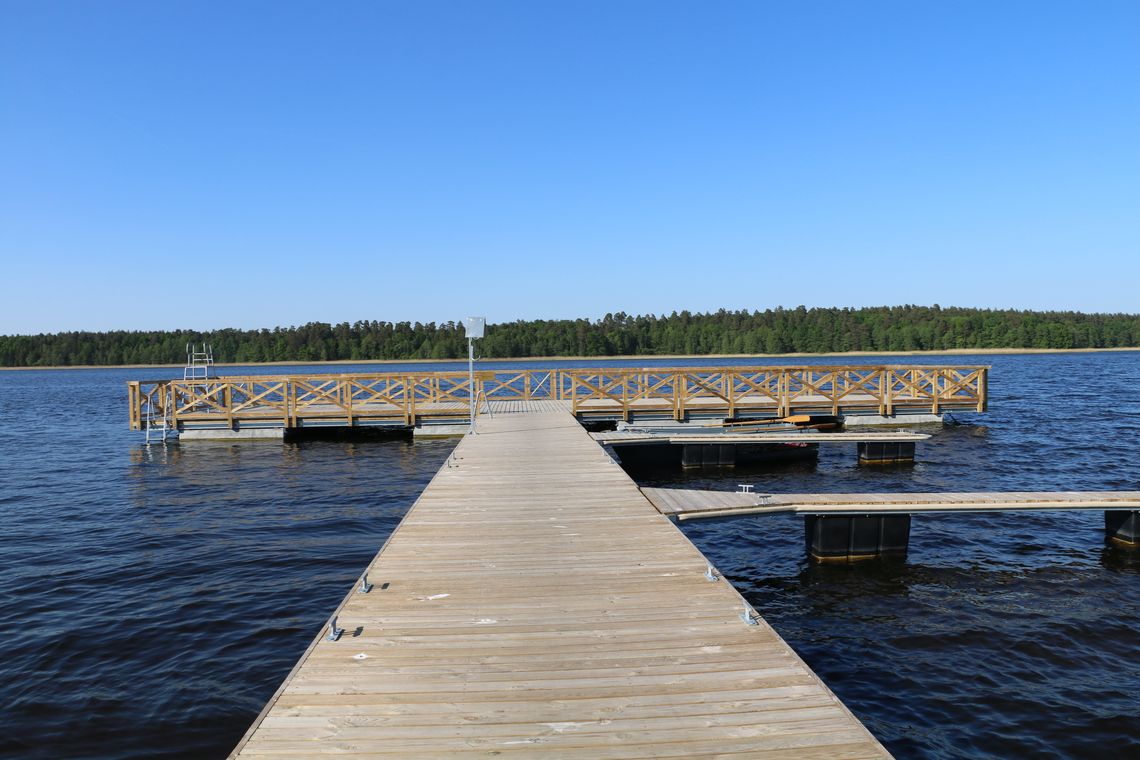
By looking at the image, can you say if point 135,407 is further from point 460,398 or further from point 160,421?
point 460,398

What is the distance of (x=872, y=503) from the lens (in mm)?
9812

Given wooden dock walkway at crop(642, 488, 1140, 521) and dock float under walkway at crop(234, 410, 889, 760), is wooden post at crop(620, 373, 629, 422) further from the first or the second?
dock float under walkway at crop(234, 410, 889, 760)

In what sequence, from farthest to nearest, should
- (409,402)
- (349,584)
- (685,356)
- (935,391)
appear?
1. (685,356)
2. (935,391)
3. (409,402)
4. (349,584)

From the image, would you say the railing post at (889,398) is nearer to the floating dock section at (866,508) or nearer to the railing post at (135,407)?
the floating dock section at (866,508)

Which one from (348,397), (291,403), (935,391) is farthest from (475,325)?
(935,391)

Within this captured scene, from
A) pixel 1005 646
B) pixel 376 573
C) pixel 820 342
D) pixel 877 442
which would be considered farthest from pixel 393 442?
pixel 820 342

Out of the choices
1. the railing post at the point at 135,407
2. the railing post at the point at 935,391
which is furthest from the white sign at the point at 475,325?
the railing post at the point at 935,391

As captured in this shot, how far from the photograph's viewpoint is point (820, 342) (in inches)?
4749

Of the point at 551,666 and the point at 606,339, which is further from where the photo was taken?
the point at 606,339

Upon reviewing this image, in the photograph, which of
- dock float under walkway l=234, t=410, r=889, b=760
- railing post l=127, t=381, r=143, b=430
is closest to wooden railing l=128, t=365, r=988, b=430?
railing post l=127, t=381, r=143, b=430

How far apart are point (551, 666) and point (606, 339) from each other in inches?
4850

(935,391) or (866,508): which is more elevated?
(935,391)

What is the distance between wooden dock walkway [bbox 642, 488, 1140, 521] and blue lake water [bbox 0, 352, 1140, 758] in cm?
78

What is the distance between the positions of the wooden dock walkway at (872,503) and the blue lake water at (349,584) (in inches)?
30.9
